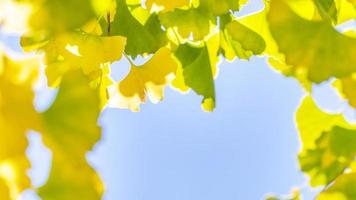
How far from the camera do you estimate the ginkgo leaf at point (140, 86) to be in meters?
0.90

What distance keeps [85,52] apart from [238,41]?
24 cm

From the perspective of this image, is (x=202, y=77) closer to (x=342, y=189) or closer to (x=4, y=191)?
(x=342, y=189)

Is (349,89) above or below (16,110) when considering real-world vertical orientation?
below

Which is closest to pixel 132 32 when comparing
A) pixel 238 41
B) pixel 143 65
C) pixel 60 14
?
pixel 143 65

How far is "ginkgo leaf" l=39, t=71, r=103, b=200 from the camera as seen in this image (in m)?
0.42

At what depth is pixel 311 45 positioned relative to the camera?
64 cm

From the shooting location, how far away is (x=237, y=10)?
2.68 feet

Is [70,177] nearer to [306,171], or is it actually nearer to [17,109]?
[17,109]

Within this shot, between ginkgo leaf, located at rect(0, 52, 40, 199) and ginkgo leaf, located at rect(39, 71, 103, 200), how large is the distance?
2cm

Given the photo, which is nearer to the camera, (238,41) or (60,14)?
(60,14)

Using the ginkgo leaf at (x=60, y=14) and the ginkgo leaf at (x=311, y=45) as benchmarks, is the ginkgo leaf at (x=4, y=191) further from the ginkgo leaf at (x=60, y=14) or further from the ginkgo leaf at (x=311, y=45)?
the ginkgo leaf at (x=311, y=45)

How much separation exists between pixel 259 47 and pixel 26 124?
50 centimetres

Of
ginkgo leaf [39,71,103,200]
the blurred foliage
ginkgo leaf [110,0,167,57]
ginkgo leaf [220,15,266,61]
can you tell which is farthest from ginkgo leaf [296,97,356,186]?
ginkgo leaf [39,71,103,200]

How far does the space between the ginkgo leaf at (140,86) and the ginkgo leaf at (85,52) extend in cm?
15
